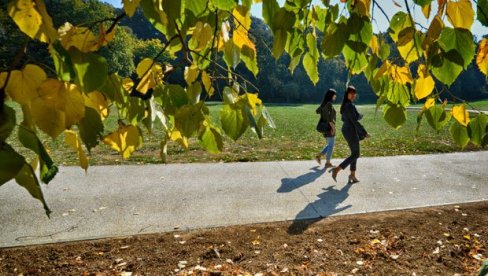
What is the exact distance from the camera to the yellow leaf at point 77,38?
72 cm

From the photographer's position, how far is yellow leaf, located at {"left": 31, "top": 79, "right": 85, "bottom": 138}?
0.62m

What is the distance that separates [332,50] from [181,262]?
3082 millimetres

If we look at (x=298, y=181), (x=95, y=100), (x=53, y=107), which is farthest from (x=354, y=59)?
(x=298, y=181)

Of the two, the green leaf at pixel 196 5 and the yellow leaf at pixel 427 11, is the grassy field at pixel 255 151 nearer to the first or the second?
the green leaf at pixel 196 5

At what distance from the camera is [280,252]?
3.69 m

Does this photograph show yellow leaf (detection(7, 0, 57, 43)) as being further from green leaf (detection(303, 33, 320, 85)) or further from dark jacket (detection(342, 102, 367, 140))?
dark jacket (detection(342, 102, 367, 140))

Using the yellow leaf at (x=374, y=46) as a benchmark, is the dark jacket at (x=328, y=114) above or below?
below

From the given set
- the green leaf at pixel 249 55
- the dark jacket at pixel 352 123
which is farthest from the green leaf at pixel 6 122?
the dark jacket at pixel 352 123

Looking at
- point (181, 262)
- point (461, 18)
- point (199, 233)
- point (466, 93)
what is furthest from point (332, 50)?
point (466, 93)

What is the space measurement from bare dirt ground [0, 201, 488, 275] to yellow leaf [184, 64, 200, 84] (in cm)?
264

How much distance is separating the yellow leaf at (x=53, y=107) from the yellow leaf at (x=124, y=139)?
343mm

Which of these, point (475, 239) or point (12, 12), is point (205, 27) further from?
point (475, 239)

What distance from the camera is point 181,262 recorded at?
11.5 ft

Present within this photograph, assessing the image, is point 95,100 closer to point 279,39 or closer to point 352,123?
point 279,39
